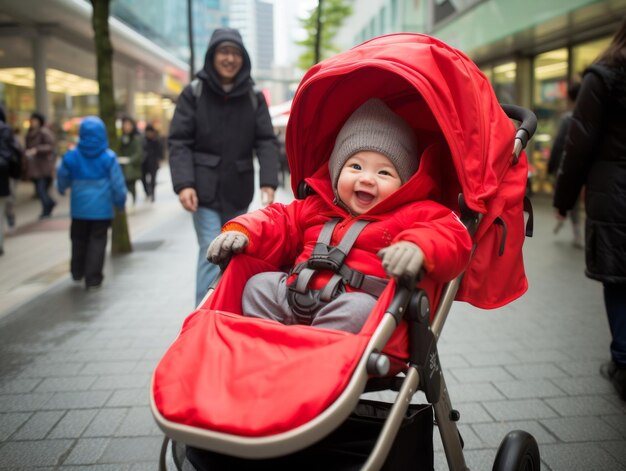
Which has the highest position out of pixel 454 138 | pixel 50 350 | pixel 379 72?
pixel 379 72

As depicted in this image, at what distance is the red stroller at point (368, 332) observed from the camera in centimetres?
167

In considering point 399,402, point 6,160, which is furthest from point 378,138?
→ point 6,160

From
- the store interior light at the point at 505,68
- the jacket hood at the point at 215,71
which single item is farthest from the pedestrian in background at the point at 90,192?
the store interior light at the point at 505,68

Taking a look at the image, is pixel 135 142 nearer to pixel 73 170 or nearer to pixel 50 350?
pixel 73 170

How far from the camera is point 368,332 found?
1.88 m

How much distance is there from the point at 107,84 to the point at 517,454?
7.47 meters

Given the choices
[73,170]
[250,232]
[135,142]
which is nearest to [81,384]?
[250,232]

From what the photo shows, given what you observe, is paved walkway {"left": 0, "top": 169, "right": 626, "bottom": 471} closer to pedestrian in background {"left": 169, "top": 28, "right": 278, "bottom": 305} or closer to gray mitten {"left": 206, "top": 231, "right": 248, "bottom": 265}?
pedestrian in background {"left": 169, "top": 28, "right": 278, "bottom": 305}

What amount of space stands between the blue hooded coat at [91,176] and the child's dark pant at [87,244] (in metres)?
0.11

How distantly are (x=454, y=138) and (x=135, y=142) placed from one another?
11.8m

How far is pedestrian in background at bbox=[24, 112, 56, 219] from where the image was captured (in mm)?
12219

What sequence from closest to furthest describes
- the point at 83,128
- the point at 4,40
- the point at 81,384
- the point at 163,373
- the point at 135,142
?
the point at 163,373 → the point at 81,384 → the point at 83,128 → the point at 135,142 → the point at 4,40

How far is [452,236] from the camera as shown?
2.15 metres

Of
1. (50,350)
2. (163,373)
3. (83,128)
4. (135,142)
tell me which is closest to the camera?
(163,373)
